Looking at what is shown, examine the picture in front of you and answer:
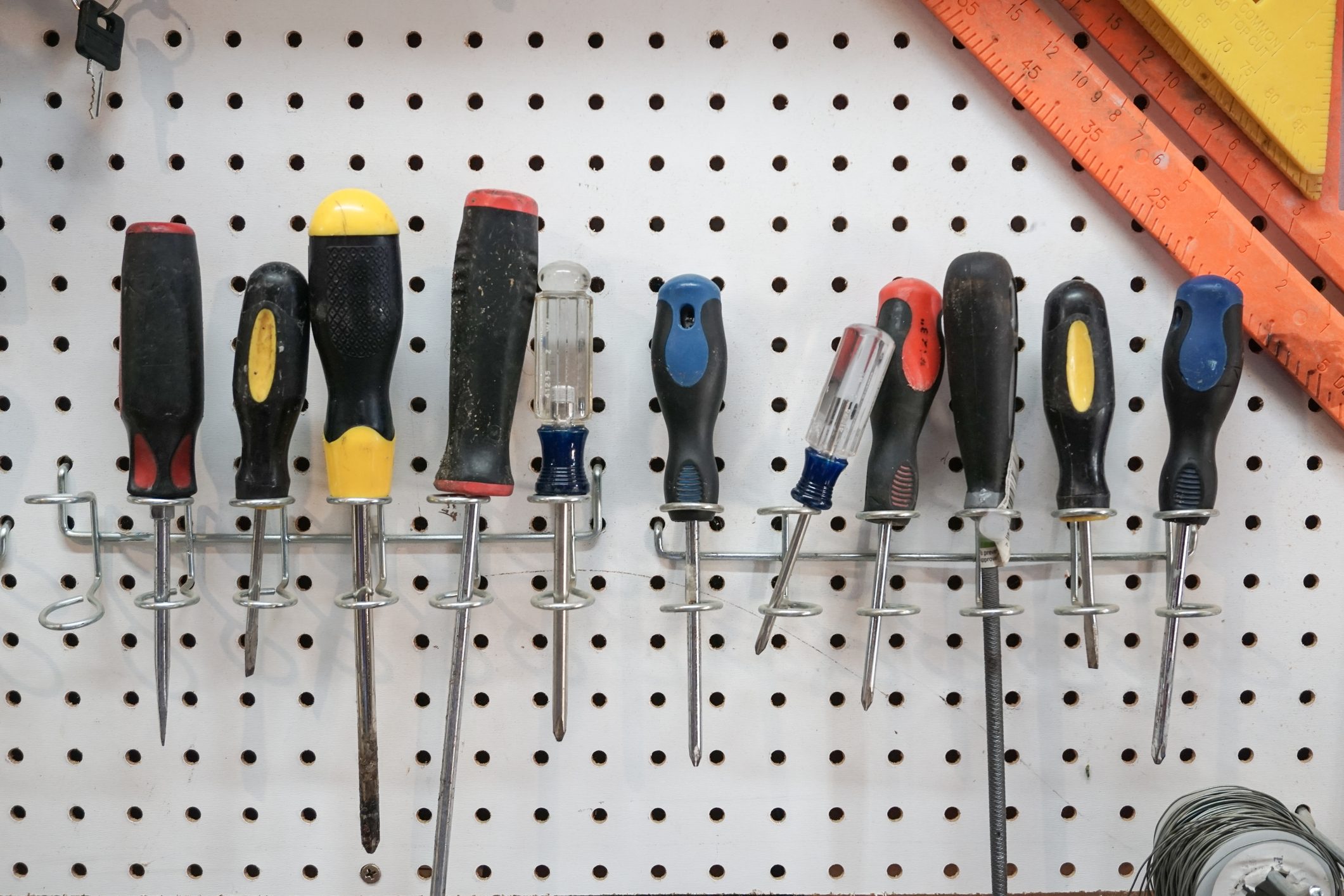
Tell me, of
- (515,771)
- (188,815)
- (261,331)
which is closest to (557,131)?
(261,331)

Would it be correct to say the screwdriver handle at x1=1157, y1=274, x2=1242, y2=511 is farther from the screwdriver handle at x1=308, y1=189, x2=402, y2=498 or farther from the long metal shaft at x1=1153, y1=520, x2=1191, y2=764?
the screwdriver handle at x1=308, y1=189, x2=402, y2=498

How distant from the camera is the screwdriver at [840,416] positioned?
0.61m

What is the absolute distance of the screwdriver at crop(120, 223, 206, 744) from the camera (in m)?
0.62

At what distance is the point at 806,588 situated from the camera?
74 centimetres

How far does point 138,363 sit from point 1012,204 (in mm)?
699

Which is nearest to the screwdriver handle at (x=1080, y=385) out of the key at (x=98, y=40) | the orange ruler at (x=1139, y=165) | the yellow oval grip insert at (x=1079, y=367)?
the yellow oval grip insert at (x=1079, y=367)

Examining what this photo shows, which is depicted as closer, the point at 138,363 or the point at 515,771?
the point at 138,363

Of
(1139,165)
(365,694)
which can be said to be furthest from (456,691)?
(1139,165)

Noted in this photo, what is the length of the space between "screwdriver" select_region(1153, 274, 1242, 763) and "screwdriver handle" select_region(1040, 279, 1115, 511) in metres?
0.05

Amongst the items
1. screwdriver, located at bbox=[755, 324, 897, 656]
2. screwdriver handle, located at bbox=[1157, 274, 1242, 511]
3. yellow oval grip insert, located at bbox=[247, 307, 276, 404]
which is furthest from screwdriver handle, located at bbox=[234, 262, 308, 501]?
screwdriver handle, located at bbox=[1157, 274, 1242, 511]

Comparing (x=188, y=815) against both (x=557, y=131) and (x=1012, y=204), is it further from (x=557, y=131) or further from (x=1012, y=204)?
(x=1012, y=204)

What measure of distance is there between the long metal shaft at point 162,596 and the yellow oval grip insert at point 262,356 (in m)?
0.13

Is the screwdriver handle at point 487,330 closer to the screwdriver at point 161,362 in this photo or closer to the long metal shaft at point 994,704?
the screwdriver at point 161,362

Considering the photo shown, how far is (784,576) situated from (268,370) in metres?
0.41
